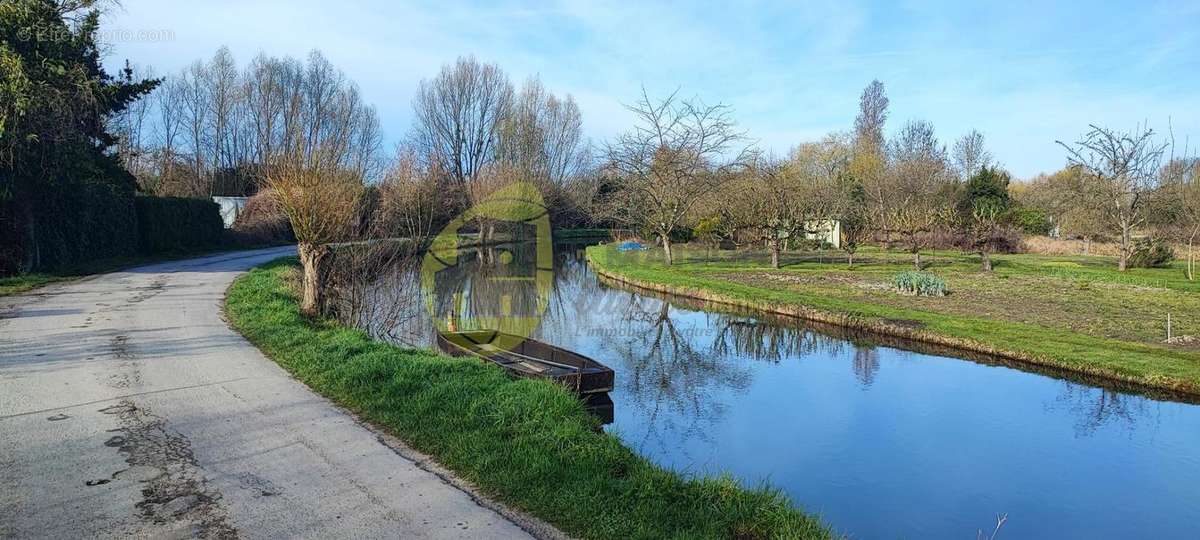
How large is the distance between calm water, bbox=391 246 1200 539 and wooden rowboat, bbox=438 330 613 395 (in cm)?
68

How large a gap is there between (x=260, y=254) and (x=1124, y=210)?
3373 cm

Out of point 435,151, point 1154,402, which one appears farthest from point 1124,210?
point 435,151

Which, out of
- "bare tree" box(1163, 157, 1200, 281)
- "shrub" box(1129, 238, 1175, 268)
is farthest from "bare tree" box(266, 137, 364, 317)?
"bare tree" box(1163, 157, 1200, 281)

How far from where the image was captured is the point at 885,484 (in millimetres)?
7582

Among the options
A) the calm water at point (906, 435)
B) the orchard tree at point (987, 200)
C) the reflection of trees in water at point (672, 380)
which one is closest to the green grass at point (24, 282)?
the calm water at point (906, 435)

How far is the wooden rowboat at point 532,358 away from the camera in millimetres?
9375

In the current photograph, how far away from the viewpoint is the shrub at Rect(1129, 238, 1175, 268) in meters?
26.7

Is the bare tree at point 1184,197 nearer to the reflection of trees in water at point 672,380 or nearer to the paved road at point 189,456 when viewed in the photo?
the reflection of trees in water at point 672,380

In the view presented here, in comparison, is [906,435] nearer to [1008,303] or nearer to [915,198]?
[1008,303]

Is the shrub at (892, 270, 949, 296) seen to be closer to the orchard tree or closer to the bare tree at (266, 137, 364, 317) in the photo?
the bare tree at (266, 137, 364, 317)

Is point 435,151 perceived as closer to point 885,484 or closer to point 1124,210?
point 1124,210

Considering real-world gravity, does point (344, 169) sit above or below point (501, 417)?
above

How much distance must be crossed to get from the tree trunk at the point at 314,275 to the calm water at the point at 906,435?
74.9 inches

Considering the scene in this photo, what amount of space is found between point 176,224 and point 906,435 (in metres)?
28.7
